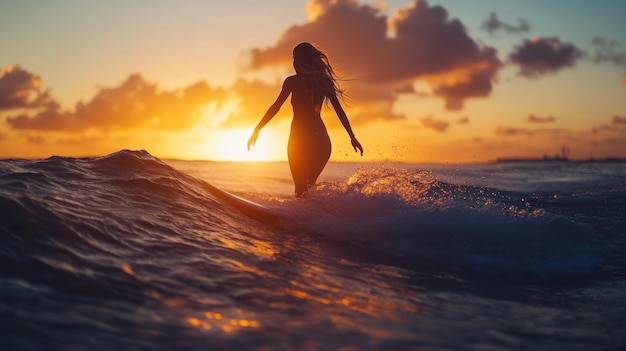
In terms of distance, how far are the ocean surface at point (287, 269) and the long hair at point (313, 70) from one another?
5.24 ft

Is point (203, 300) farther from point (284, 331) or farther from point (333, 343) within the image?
point (333, 343)

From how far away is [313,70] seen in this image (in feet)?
24.5

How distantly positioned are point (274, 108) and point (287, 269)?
13.4 feet

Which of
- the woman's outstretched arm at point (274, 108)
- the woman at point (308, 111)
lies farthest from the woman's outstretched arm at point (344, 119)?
the woman's outstretched arm at point (274, 108)

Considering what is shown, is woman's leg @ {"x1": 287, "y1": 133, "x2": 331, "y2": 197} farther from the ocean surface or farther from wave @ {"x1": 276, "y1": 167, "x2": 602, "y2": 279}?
wave @ {"x1": 276, "y1": 167, "x2": 602, "y2": 279}

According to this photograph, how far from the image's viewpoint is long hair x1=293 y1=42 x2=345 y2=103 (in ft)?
24.5

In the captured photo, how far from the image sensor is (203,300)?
122 inches

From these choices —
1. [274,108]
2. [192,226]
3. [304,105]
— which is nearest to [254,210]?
[192,226]

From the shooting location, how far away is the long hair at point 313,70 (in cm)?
745

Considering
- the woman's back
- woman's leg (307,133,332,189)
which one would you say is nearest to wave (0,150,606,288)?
woman's leg (307,133,332,189)

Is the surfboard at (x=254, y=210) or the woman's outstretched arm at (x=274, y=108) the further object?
the woman's outstretched arm at (x=274, y=108)

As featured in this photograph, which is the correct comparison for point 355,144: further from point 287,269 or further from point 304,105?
point 287,269

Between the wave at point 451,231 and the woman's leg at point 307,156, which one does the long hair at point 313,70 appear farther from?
the wave at point 451,231

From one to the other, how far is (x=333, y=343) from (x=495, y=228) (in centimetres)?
360
